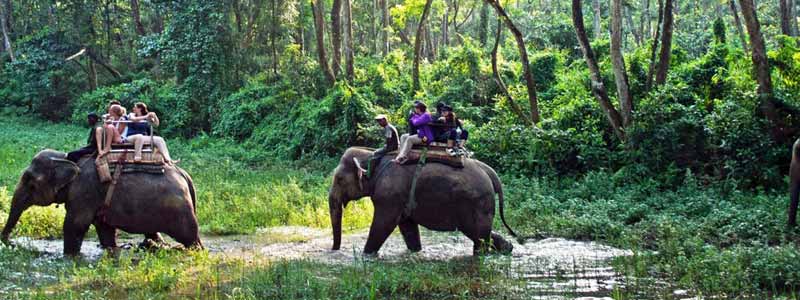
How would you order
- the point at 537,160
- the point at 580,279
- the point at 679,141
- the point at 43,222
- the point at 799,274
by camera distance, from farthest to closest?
the point at 537,160
the point at 679,141
the point at 43,222
the point at 580,279
the point at 799,274

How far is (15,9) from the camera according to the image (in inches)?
1852

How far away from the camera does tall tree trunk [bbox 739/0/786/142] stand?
14.9 m

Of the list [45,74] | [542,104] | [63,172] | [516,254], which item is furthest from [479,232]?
[45,74]

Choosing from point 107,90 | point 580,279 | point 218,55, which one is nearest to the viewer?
point 580,279

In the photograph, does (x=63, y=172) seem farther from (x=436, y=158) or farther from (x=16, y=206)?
(x=436, y=158)

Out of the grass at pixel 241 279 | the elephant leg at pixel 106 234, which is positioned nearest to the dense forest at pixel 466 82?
the grass at pixel 241 279

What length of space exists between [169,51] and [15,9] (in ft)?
64.7

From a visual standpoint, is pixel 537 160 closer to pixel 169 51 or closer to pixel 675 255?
pixel 675 255

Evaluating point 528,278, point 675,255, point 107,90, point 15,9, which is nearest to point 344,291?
point 528,278

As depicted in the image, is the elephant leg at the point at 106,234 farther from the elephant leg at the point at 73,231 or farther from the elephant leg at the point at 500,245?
the elephant leg at the point at 500,245

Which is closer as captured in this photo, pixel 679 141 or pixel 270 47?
pixel 679 141

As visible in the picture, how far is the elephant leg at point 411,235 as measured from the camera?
1169 centimetres

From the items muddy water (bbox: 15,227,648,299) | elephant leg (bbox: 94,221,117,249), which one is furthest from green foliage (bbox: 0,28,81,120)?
elephant leg (bbox: 94,221,117,249)

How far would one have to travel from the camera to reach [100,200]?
10.8m
